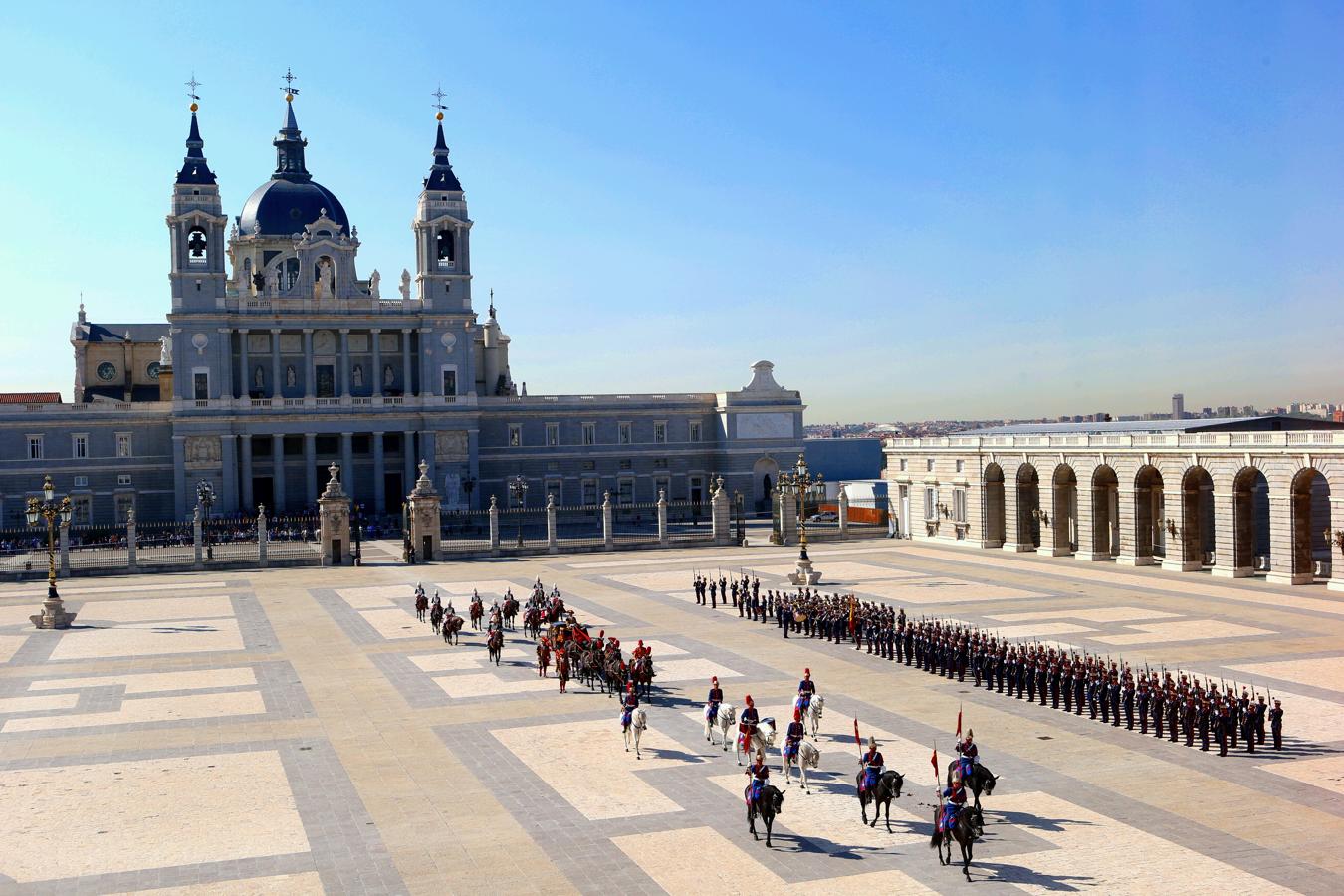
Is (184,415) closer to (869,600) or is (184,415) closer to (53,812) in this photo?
(869,600)

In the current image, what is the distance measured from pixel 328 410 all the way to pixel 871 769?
224 feet

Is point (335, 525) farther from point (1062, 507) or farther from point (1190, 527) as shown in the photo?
point (1190, 527)

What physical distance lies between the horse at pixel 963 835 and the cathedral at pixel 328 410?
68.1 m

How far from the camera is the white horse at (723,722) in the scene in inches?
973

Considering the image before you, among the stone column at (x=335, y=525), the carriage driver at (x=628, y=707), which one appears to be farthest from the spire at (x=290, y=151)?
the carriage driver at (x=628, y=707)

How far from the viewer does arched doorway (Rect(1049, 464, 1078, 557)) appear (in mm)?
59562

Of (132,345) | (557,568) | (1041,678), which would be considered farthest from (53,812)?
(132,345)

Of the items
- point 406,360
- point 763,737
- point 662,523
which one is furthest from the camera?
point 406,360

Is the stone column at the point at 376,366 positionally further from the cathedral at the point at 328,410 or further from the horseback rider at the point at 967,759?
the horseback rider at the point at 967,759

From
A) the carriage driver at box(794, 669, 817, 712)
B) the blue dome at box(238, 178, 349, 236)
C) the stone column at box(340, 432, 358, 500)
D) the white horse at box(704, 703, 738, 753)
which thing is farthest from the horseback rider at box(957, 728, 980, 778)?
the blue dome at box(238, 178, 349, 236)

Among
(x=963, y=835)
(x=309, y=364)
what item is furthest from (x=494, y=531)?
(x=963, y=835)

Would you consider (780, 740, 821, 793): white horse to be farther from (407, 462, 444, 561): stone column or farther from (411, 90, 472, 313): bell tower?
(411, 90, 472, 313): bell tower

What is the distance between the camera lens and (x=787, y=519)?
7106 cm

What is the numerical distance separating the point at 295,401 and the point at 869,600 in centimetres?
4920
